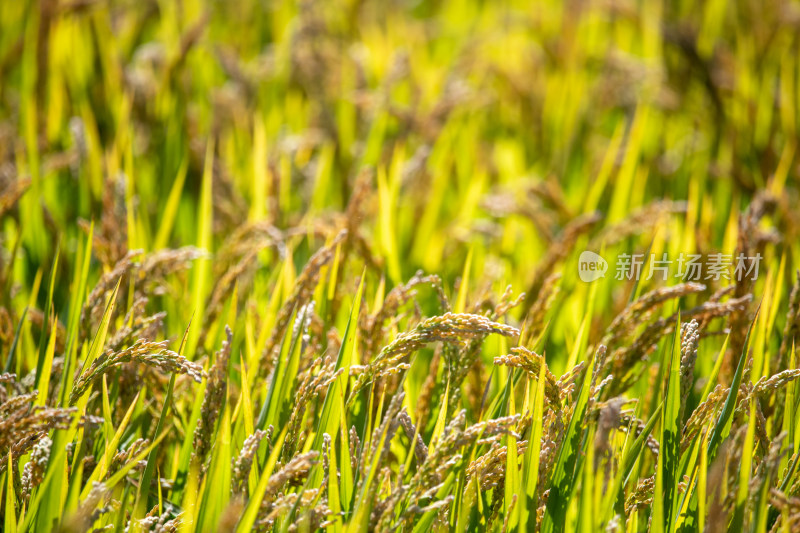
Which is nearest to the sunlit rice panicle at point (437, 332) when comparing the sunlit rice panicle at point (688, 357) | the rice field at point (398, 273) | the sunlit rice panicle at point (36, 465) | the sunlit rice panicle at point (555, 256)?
the rice field at point (398, 273)

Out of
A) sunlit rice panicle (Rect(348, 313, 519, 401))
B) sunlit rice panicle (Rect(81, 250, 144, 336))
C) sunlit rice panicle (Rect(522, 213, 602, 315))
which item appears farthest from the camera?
sunlit rice panicle (Rect(522, 213, 602, 315))

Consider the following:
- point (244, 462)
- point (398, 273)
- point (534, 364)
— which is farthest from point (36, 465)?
point (398, 273)

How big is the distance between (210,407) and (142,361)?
14 cm

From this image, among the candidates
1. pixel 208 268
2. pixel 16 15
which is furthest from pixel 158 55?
pixel 208 268

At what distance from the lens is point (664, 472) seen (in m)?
1.00

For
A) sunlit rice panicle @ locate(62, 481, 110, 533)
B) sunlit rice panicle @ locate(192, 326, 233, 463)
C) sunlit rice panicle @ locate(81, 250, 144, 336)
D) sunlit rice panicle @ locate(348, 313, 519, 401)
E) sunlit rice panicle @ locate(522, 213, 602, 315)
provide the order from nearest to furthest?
sunlit rice panicle @ locate(62, 481, 110, 533) → sunlit rice panicle @ locate(348, 313, 519, 401) → sunlit rice panicle @ locate(192, 326, 233, 463) → sunlit rice panicle @ locate(81, 250, 144, 336) → sunlit rice panicle @ locate(522, 213, 602, 315)

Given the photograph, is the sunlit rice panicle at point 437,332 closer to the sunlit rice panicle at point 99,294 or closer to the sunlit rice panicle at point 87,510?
the sunlit rice panicle at point 87,510

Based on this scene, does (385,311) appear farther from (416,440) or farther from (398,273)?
(398,273)

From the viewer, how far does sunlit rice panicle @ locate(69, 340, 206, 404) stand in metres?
0.89

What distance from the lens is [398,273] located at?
1620 mm

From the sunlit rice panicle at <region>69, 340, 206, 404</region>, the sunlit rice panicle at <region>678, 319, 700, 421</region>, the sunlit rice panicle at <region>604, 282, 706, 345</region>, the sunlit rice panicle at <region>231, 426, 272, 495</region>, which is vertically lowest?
the sunlit rice panicle at <region>231, 426, 272, 495</region>

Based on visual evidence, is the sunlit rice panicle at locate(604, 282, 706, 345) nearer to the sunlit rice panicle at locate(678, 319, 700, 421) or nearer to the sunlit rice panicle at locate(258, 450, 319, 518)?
the sunlit rice panicle at locate(678, 319, 700, 421)

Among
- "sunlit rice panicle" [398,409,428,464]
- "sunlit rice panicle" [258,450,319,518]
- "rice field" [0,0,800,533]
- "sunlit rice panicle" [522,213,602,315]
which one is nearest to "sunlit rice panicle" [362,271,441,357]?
"rice field" [0,0,800,533]

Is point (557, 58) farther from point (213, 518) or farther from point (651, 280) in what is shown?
point (213, 518)
